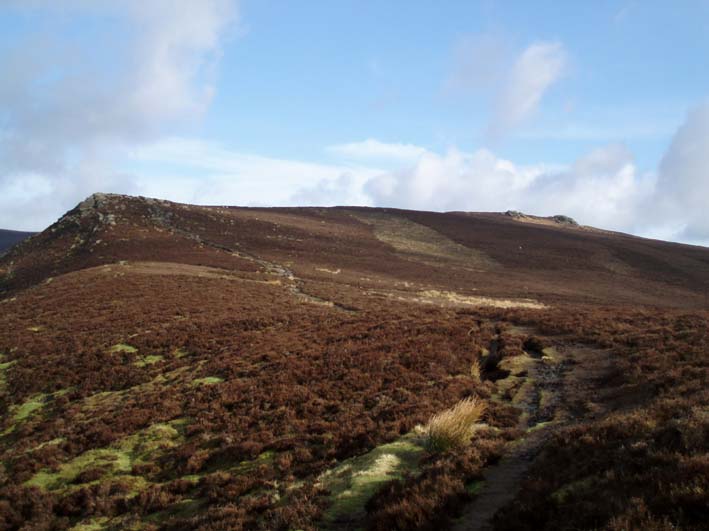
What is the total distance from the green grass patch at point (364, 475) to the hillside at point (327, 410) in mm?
53

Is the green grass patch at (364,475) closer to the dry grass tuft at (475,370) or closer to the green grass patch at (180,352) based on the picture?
the dry grass tuft at (475,370)

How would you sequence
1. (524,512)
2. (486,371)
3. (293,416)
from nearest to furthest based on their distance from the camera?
(524,512) < (293,416) < (486,371)

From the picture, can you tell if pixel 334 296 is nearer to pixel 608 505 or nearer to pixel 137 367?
pixel 137 367

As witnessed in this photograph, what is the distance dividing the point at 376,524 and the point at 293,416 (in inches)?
305

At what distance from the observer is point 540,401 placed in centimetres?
1452

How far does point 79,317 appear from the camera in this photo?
29.4 metres

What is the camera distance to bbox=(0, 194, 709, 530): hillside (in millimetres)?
8062

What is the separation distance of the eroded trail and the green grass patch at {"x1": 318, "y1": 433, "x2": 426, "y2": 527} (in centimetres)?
199

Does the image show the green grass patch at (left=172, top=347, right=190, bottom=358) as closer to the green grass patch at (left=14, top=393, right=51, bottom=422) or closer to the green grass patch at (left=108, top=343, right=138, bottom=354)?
the green grass patch at (left=108, top=343, right=138, bottom=354)

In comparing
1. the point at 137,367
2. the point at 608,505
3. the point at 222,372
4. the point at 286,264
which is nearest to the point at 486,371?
the point at 222,372

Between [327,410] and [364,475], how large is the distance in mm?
5615

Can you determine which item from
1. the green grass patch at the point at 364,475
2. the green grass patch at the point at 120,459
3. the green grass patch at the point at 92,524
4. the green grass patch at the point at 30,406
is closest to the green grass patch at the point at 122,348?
the green grass patch at the point at 30,406

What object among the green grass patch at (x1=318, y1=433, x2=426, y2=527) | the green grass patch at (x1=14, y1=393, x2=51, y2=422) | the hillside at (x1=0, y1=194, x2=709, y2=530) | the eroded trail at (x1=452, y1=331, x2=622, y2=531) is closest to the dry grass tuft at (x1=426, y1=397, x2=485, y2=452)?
the hillside at (x1=0, y1=194, x2=709, y2=530)

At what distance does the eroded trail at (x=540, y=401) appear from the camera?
8.38 meters
